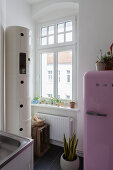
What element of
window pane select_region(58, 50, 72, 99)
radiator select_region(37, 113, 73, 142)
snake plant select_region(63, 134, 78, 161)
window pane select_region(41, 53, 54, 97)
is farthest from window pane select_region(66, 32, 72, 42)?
snake plant select_region(63, 134, 78, 161)

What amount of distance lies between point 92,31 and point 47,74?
4.40 feet

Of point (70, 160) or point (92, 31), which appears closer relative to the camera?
point (70, 160)

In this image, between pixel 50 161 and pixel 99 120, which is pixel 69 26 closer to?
pixel 99 120

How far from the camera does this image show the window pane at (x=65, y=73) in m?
2.61

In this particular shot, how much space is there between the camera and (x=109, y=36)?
196cm

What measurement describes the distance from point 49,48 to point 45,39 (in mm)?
293

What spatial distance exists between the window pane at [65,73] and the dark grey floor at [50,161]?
1.11 meters

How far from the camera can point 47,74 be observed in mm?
2857

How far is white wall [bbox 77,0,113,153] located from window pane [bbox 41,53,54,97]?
844 mm

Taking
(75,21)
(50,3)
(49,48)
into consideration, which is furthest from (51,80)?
(50,3)

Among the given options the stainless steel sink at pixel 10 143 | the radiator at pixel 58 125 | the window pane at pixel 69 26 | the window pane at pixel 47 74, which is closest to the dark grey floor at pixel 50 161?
the radiator at pixel 58 125

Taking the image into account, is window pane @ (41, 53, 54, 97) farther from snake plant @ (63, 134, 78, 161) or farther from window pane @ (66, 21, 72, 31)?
snake plant @ (63, 134, 78, 161)

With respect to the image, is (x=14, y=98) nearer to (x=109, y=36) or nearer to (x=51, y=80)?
(x=51, y=80)

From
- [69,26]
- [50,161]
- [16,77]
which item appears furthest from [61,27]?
[50,161]
